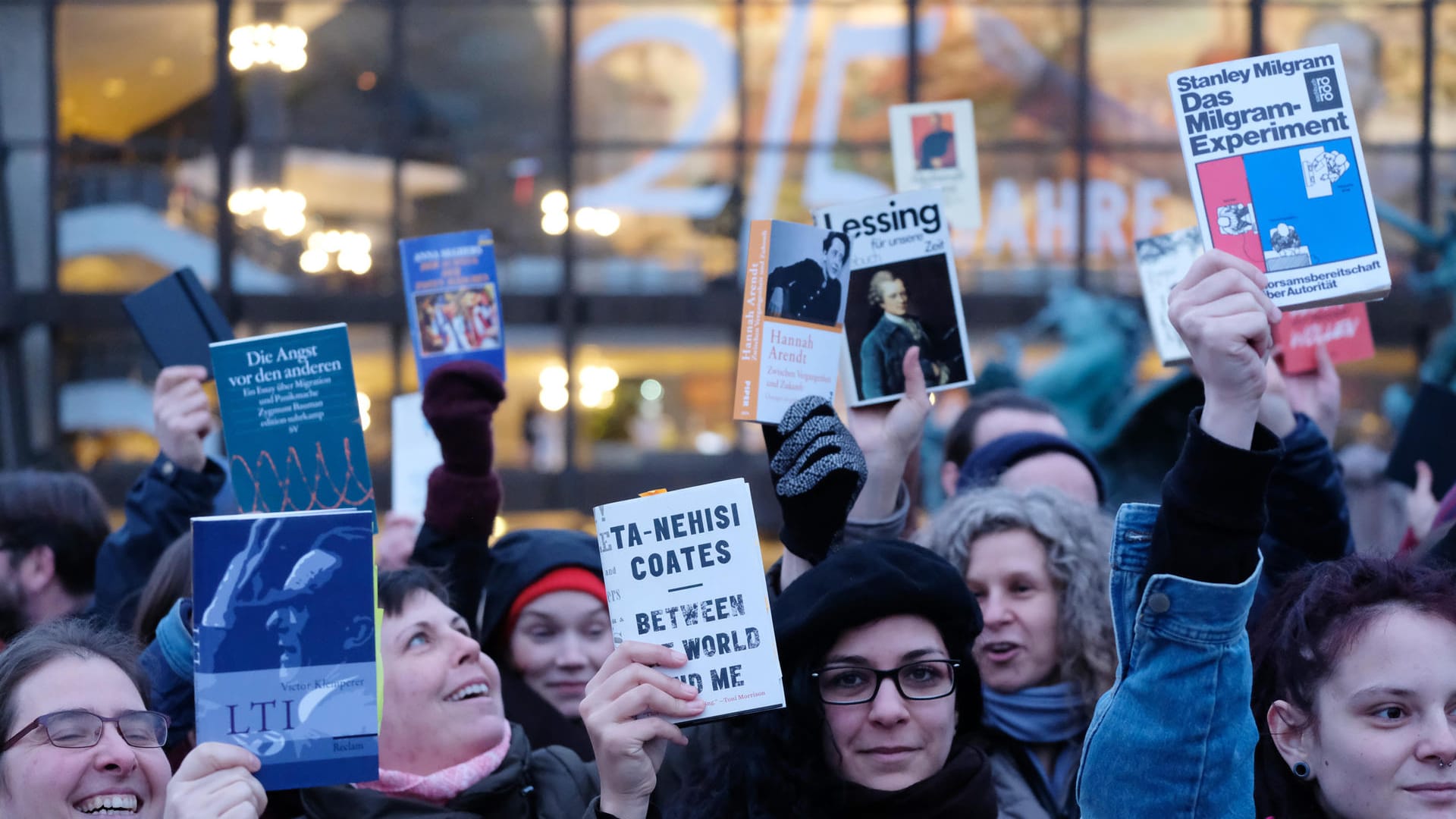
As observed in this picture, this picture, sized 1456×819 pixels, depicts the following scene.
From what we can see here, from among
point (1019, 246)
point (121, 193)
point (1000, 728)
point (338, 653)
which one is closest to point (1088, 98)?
point (1019, 246)

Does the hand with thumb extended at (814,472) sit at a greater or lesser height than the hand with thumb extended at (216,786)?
greater

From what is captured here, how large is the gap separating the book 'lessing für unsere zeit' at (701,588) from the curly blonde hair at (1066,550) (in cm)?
90

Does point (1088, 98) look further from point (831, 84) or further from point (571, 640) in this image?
point (571, 640)

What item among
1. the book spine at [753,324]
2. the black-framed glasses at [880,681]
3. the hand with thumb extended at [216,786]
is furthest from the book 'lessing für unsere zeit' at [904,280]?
the hand with thumb extended at [216,786]

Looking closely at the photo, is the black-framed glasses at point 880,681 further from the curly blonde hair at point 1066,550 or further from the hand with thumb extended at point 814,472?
the curly blonde hair at point 1066,550

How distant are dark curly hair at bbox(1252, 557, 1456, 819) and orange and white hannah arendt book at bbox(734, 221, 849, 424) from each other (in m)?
0.97

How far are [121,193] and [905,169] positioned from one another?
1194cm

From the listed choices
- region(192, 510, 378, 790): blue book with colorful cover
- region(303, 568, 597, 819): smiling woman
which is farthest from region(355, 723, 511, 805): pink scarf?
region(192, 510, 378, 790): blue book with colorful cover

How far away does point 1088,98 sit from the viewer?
47.4 ft

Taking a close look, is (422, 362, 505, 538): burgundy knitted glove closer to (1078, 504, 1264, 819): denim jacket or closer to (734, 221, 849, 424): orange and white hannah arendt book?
(734, 221, 849, 424): orange and white hannah arendt book

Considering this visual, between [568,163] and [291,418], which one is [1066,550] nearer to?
[291,418]

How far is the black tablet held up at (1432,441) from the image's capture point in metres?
4.30

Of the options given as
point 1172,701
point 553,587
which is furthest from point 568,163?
point 1172,701

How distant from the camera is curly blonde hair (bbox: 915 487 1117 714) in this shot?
3133 millimetres
